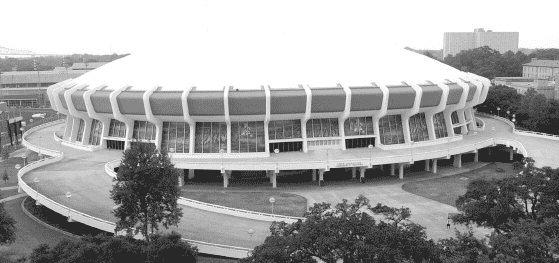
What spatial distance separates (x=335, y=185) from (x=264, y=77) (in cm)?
1248

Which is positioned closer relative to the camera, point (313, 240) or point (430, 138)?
point (313, 240)

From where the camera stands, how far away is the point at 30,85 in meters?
137

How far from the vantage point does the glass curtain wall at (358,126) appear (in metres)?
51.0

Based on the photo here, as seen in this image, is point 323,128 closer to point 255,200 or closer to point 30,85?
point 255,200

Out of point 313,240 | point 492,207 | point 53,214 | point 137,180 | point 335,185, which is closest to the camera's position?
point 313,240

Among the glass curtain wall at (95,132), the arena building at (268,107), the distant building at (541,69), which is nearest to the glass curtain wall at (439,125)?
the arena building at (268,107)

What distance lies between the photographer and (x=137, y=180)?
2755cm

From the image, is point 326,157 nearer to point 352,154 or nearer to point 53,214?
point 352,154

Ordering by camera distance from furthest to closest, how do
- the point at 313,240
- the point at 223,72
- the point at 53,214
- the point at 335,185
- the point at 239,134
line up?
the point at 223,72, the point at 239,134, the point at 335,185, the point at 53,214, the point at 313,240

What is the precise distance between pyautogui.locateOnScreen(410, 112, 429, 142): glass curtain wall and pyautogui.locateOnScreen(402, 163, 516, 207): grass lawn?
5806 millimetres

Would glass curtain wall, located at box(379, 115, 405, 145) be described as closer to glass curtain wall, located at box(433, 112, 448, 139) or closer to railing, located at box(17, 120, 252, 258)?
glass curtain wall, located at box(433, 112, 448, 139)

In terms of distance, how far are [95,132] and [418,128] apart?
31.6 meters

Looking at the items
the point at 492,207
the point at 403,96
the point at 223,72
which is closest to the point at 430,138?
the point at 403,96

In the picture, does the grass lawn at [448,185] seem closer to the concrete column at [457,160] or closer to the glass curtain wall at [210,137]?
the concrete column at [457,160]
